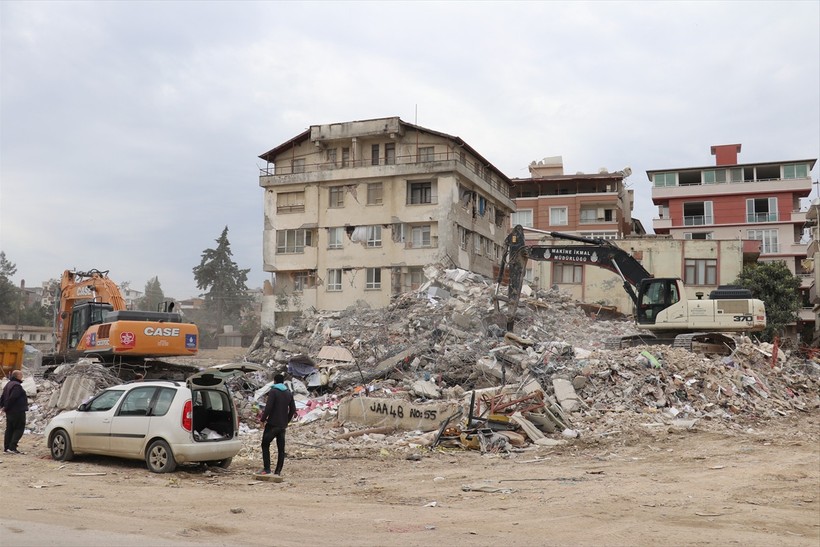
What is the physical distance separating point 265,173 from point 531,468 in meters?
36.3

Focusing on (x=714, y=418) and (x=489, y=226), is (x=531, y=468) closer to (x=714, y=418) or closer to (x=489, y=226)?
(x=714, y=418)

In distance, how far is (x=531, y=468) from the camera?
12117 millimetres

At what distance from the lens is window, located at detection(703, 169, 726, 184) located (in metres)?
57.3

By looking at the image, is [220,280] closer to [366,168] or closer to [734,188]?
[366,168]

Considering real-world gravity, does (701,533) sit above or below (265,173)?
below

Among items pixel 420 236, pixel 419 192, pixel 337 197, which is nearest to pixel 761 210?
pixel 419 192

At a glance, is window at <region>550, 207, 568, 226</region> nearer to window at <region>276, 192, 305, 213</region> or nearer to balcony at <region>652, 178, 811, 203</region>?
balcony at <region>652, 178, 811, 203</region>

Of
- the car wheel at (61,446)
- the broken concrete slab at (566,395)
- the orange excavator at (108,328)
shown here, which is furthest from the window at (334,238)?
the car wheel at (61,446)

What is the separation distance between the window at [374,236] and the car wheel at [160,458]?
31524mm

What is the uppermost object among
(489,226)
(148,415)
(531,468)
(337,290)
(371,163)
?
(371,163)

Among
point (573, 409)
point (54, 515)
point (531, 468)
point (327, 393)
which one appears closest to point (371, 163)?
point (327, 393)

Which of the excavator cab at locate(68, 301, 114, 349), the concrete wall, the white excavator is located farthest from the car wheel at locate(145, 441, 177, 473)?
the concrete wall

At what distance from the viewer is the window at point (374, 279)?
42.1 m

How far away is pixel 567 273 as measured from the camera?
153 ft
